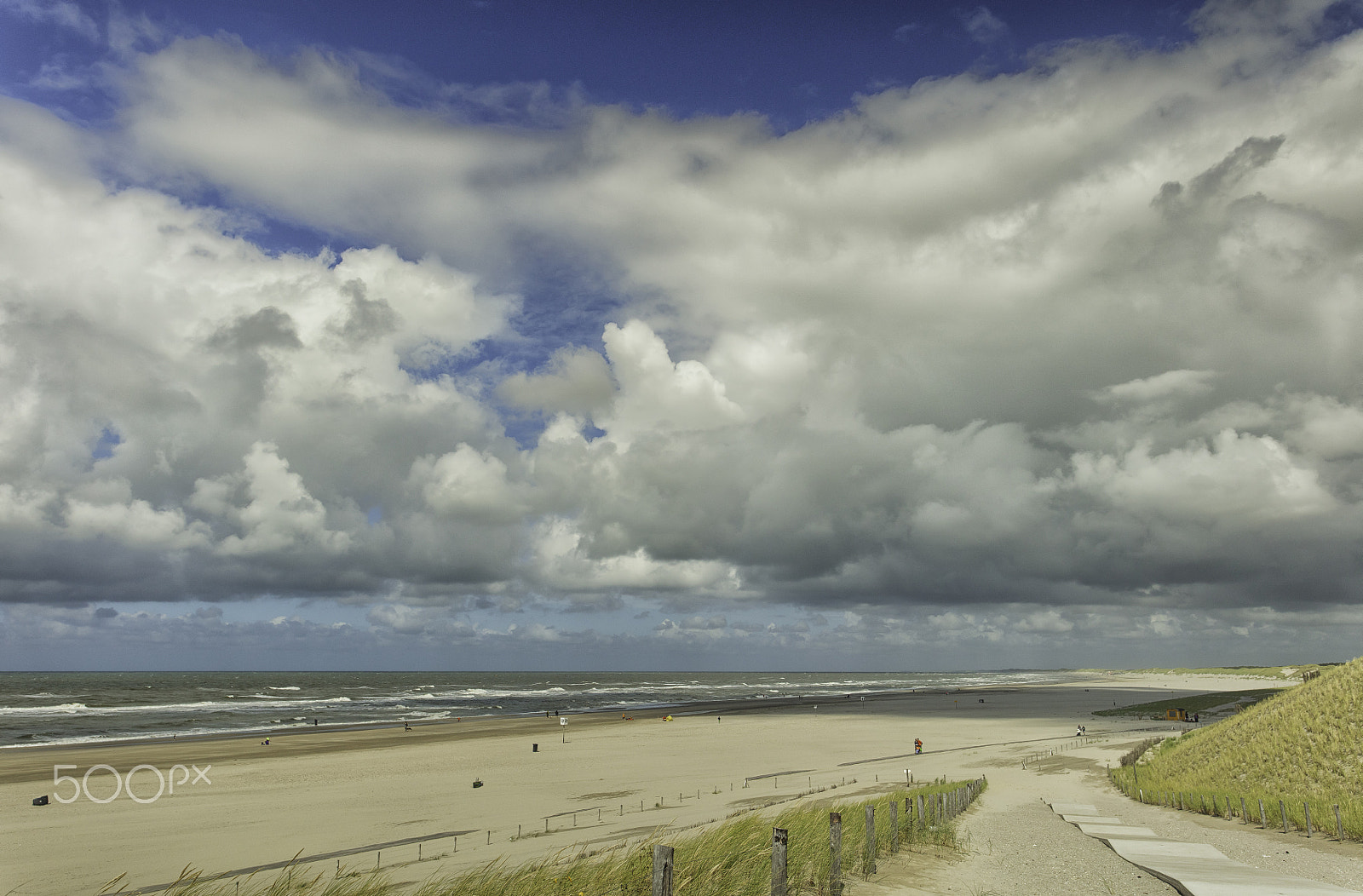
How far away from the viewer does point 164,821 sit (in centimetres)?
2952

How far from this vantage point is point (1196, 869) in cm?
1764

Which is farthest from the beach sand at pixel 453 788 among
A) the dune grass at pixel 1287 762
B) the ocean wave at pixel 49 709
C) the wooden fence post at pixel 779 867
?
the ocean wave at pixel 49 709

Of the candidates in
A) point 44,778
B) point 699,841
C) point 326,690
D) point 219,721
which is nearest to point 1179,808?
point 699,841

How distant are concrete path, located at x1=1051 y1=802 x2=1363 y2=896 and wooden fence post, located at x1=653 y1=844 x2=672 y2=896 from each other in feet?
39.1

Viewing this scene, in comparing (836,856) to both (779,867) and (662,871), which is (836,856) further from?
(662,871)

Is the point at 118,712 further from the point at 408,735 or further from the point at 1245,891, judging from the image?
the point at 1245,891

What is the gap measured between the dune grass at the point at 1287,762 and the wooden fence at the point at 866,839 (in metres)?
7.86

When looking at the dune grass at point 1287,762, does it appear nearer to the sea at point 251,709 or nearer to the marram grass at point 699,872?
the marram grass at point 699,872

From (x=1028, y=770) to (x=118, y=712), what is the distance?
89.8 meters

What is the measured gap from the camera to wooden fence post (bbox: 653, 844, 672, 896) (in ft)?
33.2

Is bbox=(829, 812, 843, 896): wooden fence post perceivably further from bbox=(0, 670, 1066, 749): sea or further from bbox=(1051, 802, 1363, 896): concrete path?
bbox=(0, 670, 1066, 749): sea

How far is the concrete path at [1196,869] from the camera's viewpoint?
1555 centimetres

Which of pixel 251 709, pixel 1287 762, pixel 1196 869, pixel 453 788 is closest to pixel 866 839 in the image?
pixel 1196 869

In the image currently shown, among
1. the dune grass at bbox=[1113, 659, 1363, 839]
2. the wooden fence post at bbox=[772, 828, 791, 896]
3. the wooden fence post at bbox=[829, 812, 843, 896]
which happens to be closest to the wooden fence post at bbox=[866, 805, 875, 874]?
the wooden fence post at bbox=[829, 812, 843, 896]
